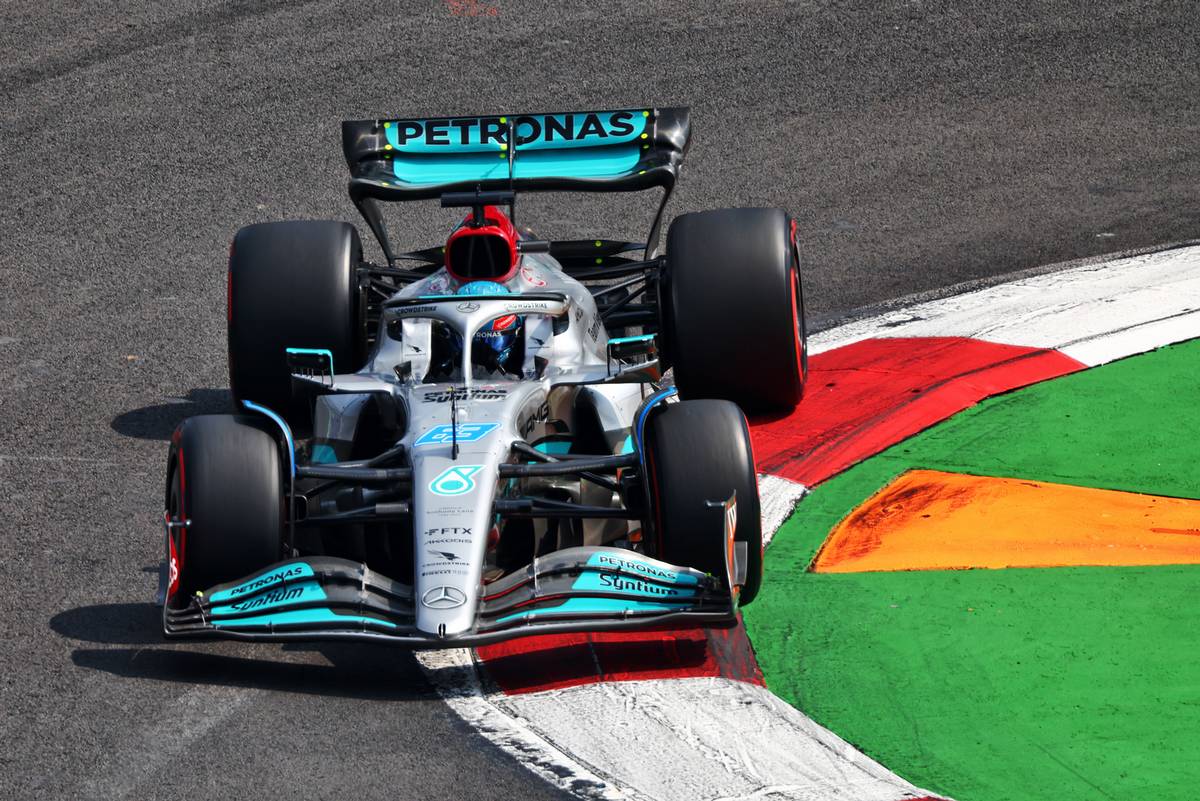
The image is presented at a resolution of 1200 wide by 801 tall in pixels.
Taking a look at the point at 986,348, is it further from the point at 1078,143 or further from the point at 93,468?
the point at 93,468

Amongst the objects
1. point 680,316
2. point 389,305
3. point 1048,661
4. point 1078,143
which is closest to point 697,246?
point 680,316

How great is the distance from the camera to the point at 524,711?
580cm

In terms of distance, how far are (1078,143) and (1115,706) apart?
22.8 ft

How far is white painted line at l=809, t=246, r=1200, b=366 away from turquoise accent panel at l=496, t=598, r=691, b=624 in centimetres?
386

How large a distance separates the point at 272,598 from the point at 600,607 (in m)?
1.07

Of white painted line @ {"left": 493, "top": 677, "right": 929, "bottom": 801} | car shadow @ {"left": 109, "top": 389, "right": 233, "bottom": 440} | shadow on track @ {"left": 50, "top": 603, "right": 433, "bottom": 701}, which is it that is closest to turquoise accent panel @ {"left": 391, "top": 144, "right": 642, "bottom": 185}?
car shadow @ {"left": 109, "top": 389, "right": 233, "bottom": 440}

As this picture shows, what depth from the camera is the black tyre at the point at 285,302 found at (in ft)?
26.1

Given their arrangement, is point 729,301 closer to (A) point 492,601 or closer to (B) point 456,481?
(B) point 456,481

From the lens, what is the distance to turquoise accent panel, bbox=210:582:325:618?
5.68 m

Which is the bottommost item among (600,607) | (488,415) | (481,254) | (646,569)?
(600,607)

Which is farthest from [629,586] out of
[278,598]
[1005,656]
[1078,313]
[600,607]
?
[1078,313]

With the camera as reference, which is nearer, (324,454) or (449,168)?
(324,454)

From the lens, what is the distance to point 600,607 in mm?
5668

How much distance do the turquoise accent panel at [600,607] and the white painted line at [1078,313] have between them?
152 inches
